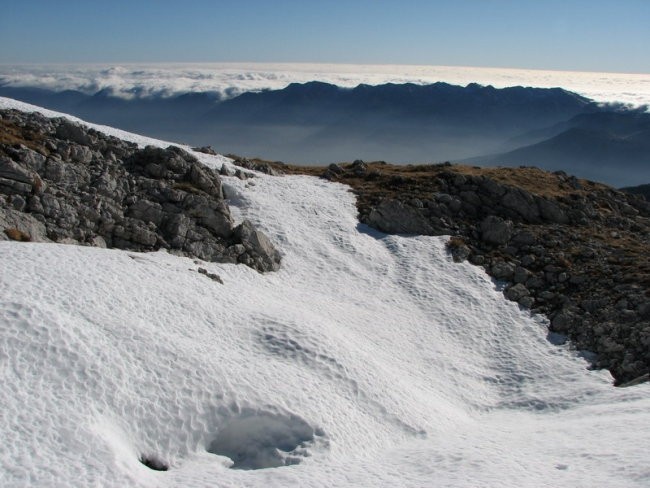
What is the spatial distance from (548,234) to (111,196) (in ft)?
94.2

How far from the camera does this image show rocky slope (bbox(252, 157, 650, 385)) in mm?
30609

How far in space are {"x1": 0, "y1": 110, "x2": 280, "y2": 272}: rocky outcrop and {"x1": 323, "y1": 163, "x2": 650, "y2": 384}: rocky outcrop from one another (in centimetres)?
1252

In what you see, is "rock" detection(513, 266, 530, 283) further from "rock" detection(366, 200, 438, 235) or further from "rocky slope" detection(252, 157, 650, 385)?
"rock" detection(366, 200, 438, 235)

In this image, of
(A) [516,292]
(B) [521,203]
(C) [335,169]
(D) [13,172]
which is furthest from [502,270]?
(D) [13,172]

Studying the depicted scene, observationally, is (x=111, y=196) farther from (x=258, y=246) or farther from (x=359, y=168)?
(x=359, y=168)

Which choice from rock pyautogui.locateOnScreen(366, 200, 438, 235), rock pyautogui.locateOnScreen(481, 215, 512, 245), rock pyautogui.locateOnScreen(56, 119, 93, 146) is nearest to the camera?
rock pyautogui.locateOnScreen(56, 119, 93, 146)

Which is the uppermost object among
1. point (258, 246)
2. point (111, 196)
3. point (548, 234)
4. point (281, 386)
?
point (111, 196)

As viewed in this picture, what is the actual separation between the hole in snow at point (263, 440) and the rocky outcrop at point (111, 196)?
12.9 metres

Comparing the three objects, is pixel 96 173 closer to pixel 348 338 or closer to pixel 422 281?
pixel 348 338

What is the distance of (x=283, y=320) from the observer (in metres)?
25.4

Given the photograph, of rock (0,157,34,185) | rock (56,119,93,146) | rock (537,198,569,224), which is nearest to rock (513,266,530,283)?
rock (537,198,569,224)

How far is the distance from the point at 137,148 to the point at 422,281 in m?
20.2

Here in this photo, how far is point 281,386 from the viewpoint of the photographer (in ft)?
68.2

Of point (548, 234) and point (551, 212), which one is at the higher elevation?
point (551, 212)
